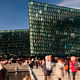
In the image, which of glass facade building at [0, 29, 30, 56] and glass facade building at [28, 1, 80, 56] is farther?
glass facade building at [0, 29, 30, 56]

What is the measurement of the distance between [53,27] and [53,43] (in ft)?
19.3

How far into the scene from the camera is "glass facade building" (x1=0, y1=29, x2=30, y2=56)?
106875 mm

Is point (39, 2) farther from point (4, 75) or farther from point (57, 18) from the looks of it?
point (4, 75)

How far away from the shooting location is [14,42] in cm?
10894

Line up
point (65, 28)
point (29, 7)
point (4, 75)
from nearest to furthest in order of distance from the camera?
point (4, 75), point (29, 7), point (65, 28)

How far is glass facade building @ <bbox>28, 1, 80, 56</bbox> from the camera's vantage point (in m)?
95.3

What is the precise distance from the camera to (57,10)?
101 m

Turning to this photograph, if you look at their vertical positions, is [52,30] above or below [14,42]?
above

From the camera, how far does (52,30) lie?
323 feet

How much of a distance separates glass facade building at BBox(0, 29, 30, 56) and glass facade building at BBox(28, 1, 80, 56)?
1169 cm

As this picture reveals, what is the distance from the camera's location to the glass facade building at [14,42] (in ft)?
351

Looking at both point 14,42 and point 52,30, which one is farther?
point 14,42

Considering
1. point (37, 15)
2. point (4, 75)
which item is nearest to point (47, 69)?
point (4, 75)

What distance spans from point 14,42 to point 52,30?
741 inches
